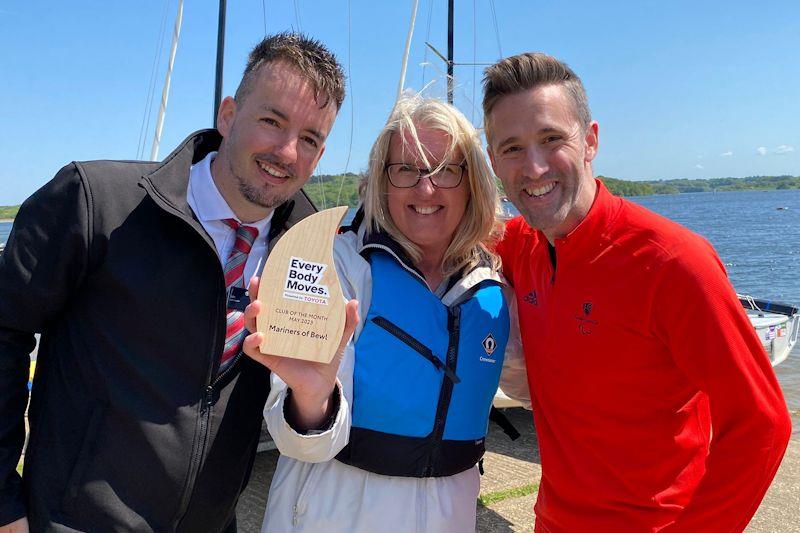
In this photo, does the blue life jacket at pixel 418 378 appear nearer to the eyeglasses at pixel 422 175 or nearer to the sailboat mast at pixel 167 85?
the eyeglasses at pixel 422 175

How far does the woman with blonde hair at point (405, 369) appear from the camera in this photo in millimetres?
2035

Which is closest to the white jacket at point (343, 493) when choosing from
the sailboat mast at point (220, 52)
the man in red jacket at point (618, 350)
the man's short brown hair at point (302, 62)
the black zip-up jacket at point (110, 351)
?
the black zip-up jacket at point (110, 351)

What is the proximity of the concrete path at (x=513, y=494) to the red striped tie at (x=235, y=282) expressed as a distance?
2.09 metres

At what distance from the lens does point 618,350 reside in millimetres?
2035

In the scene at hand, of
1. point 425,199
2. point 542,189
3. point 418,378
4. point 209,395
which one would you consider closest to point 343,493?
point 418,378

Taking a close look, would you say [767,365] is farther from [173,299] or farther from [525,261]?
[173,299]

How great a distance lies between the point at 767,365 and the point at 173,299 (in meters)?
1.88

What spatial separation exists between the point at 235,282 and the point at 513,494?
3.00 m

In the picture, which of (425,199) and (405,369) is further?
(425,199)

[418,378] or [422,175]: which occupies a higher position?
[422,175]

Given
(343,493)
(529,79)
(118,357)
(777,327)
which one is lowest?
(777,327)

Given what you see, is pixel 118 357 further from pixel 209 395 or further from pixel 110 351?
pixel 209 395

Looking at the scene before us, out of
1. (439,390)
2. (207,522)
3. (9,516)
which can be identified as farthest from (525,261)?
(9,516)

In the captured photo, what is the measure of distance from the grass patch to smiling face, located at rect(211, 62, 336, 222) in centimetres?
284
